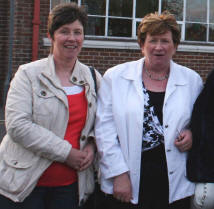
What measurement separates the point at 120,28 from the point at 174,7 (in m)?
1.42

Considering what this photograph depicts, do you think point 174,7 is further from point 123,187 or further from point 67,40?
point 123,187

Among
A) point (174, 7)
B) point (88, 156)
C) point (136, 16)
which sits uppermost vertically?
point (174, 7)

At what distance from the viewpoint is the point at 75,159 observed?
101 inches

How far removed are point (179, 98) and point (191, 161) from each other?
17.6 inches

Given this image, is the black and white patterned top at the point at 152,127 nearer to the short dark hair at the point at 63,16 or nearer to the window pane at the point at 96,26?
the short dark hair at the point at 63,16

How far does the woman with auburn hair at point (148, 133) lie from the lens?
2.69 m

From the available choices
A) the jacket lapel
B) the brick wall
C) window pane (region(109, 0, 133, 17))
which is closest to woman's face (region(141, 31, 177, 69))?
the jacket lapel

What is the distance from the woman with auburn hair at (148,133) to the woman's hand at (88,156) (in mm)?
54

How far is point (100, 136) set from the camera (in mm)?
2723

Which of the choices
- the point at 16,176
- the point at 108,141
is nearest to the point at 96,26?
the point at 108,141

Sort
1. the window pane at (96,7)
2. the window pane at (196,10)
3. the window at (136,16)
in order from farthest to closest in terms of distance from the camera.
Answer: the window pane at (196,10), the window at (136,16), the window pane at (96,7)

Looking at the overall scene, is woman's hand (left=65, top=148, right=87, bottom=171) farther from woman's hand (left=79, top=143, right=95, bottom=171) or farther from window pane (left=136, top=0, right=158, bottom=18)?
window pane (left=136, top=0, right=158, bottom=18)

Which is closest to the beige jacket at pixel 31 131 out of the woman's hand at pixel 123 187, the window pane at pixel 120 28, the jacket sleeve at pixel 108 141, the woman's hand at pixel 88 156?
the woman's hand at pixel 88 156

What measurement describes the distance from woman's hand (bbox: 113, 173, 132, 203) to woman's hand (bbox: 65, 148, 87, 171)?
0.96ft
